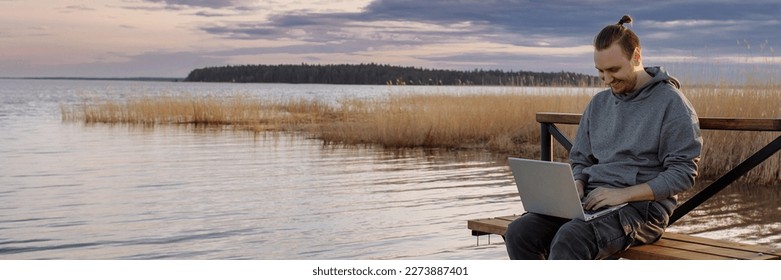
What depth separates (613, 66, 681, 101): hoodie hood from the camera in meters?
2.45

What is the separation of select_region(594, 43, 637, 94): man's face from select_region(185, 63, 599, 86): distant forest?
18.0 ft

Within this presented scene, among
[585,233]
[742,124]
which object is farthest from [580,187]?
[742,124]

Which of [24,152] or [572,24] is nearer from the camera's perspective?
[572,24]

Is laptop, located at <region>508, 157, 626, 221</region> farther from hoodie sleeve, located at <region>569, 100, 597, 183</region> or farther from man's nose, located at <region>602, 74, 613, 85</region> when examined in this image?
man's nose, located at <region>602, 74, 613, 85</region>

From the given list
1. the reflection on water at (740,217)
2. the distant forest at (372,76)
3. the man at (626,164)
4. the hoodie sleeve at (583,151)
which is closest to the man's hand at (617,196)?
the man at (626,164)

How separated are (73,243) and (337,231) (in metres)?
1.18

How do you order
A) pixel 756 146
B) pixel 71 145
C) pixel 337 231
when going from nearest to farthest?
pixel 337 231
pixel 756 146
pixel 71 145

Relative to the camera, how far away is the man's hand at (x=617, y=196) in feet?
7.77

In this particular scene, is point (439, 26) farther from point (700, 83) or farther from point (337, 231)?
point (700, 83)

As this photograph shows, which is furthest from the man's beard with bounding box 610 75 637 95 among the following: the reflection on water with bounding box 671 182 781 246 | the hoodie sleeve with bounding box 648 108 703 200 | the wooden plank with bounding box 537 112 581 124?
the reflection on water with bounding box 671 182 781 246

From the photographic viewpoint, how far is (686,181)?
2365 mm

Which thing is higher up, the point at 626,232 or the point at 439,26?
the point at 439,26

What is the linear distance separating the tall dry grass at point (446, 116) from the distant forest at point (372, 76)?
29 cm

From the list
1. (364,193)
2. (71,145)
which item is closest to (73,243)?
(364,193)
